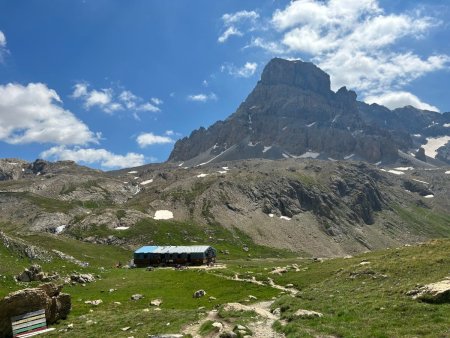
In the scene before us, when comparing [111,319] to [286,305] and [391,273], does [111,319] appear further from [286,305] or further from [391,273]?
[391,273]

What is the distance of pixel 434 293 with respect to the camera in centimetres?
3089

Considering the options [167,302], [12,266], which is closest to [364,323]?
[167,302]

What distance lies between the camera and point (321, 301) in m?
38.2

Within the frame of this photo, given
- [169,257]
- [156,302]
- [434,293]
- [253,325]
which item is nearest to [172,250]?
[169,257]

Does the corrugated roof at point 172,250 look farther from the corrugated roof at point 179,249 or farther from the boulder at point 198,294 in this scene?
the boulder at point 198,294

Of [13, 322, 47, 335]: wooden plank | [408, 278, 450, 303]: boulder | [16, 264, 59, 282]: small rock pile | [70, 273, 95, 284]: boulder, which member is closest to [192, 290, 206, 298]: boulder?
[70, 273, 95, 284]: boulder

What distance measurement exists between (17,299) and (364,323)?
28.3m

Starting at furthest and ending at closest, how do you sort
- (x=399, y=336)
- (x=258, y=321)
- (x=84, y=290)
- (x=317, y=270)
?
(x=317, y=270)
(x=84, y=290)
(x=258, y=321)
(x=399, y=336)

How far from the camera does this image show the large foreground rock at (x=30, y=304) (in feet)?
112

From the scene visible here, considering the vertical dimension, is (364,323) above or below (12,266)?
below

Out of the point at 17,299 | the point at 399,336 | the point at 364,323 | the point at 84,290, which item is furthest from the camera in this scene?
the point at 84,290

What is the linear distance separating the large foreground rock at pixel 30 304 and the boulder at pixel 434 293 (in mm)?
32022

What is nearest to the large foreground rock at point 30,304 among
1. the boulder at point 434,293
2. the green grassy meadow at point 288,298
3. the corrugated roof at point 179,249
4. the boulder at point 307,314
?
the green grassy meadow at point 288,298

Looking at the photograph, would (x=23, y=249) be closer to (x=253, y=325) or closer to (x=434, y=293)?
(x=253, y=325)
